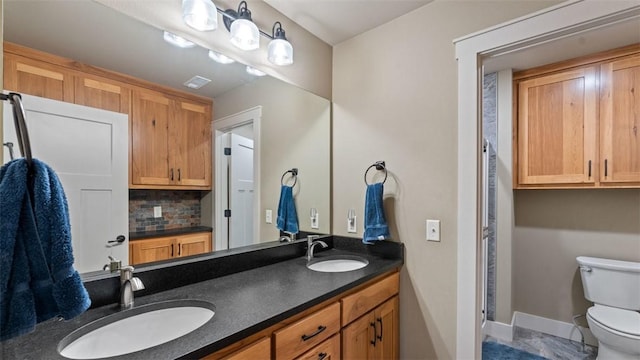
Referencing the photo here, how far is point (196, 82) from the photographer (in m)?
1.41

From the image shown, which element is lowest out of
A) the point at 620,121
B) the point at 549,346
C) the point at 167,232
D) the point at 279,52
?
the point at 549,346

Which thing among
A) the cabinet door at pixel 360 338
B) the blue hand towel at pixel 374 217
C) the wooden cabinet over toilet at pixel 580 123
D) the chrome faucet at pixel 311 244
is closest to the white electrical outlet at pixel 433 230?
the blue hand towel at pixel 374 217

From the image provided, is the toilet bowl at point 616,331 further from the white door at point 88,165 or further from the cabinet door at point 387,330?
the white door at point 88,165

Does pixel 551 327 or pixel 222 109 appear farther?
pixel 551 327

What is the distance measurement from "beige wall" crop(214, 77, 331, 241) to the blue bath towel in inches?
40.8

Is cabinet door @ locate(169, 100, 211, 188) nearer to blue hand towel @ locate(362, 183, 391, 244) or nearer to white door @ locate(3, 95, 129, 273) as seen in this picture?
white door @ locate(3, 95, 129, 273)

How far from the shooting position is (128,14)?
3.76ft

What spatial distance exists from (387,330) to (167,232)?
1305 mm

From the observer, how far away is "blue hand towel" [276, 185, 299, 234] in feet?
6.13

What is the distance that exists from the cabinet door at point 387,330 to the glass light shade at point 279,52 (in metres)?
1.51

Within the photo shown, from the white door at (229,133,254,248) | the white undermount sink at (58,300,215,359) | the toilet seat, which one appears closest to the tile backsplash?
the white door at (229,133,254,248)

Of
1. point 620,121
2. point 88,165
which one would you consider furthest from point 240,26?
point 620,121

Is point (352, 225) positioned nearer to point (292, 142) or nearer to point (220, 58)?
point (292, 142)

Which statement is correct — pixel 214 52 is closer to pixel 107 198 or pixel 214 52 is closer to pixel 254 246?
pixel 107 198
